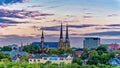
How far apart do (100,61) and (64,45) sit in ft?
86.9

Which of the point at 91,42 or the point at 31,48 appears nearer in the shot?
the point at 31,48

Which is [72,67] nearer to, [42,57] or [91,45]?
[42,57]

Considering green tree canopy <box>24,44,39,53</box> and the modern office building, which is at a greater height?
green tree canopy <box>24,44,39,53</box>

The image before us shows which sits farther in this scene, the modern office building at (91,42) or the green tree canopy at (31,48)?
the modern office building at (91,42)

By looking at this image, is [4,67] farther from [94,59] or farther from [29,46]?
[29,46]

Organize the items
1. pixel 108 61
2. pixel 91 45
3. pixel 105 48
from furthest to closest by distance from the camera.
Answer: pixel 91 45 → pixel 105 48 → pixel 108 61

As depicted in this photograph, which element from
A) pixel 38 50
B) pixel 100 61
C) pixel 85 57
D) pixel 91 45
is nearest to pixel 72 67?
pixel 100 61

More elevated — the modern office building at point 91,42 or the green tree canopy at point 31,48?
the green tree canopy at point 31,48

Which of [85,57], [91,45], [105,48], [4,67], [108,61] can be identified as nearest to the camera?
[4,67]

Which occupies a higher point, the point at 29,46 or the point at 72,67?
the point at 72,67

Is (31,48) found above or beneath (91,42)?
above

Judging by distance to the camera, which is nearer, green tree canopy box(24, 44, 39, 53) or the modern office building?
green tree canopy box(24, 44, 39, 53)

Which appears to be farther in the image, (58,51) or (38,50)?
(38,50)

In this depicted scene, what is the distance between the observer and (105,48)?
6212 centimetres
